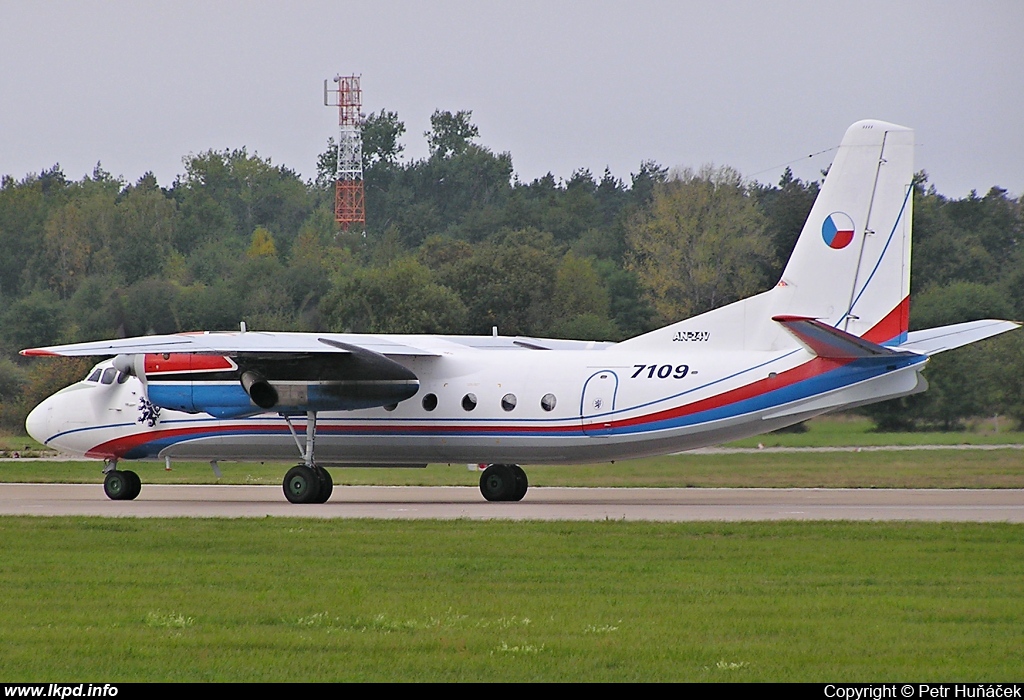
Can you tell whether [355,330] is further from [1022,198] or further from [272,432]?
[1022,198]

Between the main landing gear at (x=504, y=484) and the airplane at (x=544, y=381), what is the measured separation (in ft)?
0.09

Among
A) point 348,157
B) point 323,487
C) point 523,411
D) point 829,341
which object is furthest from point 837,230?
point 348,157

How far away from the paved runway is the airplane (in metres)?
0.99

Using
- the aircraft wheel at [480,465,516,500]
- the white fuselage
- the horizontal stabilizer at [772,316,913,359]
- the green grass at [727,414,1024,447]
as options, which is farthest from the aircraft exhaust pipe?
the green grass at [727,414,1024,447]

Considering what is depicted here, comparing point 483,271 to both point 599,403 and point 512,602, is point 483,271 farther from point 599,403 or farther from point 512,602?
point 512,602

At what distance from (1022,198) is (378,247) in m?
31.6

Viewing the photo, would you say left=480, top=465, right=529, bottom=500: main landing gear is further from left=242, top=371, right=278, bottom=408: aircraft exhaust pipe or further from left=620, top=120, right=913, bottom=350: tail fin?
left=620, top=120, right=913, bottom=350: tail fin

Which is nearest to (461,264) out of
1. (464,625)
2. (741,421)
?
(741,421)

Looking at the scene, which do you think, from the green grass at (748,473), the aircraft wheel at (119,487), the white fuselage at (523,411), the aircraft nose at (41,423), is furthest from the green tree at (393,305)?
the aircraft wheel at (119,487)

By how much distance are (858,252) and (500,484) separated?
856 cm

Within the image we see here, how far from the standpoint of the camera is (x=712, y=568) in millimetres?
17703

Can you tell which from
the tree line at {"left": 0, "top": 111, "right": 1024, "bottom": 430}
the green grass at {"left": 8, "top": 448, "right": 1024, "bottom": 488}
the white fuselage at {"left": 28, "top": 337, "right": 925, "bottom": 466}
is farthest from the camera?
the tree line at {"left": 0, "top": 111, "right": 1024, "bottom": 430}

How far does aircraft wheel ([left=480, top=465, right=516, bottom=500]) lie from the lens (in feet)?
97.3

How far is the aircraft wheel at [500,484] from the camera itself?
29656mm
